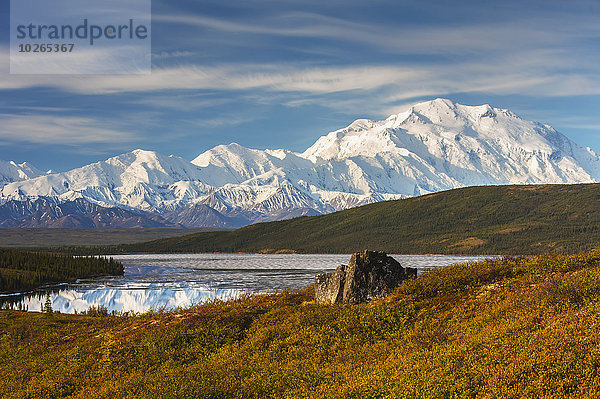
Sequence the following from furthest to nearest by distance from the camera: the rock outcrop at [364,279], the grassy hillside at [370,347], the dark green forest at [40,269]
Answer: the dark green forest at [40,269]
the rock outcrop at [364,279]
the grassy hillside at [370,347]

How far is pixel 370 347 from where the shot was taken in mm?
18438

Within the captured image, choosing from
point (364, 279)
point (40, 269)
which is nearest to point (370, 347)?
point (364, 279)

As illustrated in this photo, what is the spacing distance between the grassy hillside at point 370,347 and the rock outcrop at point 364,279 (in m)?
1.50

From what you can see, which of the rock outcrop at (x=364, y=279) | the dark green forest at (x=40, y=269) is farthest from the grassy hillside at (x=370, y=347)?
the dark green forest at (x=40, y=269)

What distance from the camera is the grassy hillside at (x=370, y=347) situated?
45.3ft

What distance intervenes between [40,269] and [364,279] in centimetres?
9737

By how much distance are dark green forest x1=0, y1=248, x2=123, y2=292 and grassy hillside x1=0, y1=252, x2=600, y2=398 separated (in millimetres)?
65420

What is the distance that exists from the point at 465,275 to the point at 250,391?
41.7 feet

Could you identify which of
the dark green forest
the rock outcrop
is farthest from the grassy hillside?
the dark green forest

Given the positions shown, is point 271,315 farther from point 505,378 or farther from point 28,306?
point 28,306

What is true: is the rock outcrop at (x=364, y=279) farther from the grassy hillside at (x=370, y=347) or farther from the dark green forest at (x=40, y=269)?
the dark green forest at (x=40, y=269)

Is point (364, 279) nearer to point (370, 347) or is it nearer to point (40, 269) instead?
point (370, 347)

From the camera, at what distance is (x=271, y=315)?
2491 centimetres

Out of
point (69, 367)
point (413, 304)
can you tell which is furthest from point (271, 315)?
point (69, 367)
